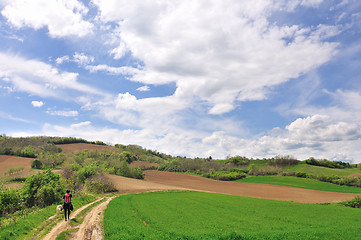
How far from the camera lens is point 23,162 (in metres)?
123

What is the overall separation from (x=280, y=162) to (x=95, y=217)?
474 ft

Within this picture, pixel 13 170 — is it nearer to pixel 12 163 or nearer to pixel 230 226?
pixel 12 163

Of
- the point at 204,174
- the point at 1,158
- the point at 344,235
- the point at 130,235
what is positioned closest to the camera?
the point at 130,235

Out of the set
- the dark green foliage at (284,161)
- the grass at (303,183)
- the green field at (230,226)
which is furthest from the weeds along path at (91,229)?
the dark green foliage at (284,161)

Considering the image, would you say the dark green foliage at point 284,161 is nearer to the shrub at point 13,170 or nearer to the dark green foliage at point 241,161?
the dark green foliage at point 241,161

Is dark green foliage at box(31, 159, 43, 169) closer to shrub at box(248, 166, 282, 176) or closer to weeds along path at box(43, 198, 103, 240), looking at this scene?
weeds along path at box(43, 198, 103, 240)

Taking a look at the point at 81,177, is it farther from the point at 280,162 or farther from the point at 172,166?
the point at 280,162

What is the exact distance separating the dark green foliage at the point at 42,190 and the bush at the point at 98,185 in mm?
27692

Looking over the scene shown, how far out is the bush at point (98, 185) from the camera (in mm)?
74475

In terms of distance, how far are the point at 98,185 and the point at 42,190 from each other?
3263 centimetres

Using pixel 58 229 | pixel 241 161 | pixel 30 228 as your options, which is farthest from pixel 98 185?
pixel 241 161

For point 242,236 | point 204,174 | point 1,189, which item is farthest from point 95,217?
point 204,174

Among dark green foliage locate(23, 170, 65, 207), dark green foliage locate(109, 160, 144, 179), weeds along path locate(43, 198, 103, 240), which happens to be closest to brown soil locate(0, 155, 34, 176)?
dark green foliage locate(109, 160, 144, 179)

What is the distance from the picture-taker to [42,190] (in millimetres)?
43656
